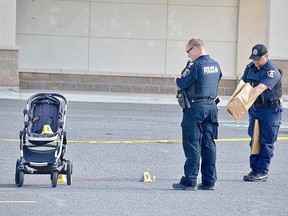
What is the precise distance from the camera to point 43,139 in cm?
1293

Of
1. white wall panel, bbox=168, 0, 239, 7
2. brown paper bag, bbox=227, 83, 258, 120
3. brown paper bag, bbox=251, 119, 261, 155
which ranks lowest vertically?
brown paper bag, bbox=251, 119, 261, 155

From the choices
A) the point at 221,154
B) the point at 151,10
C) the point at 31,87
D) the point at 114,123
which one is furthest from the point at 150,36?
the point at 221,154

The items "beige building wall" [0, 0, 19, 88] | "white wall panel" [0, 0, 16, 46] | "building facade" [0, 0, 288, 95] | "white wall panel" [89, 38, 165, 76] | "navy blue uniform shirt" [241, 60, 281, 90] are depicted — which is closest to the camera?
"navy blue uniform shirt" [241, 60, 281, 90]

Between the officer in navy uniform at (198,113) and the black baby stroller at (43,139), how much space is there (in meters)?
1.54

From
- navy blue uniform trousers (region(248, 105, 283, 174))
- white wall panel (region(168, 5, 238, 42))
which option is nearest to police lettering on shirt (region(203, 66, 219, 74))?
navy blue uniform trousers (region(248, 105, 283, 174))

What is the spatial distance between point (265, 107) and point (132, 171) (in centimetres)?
216

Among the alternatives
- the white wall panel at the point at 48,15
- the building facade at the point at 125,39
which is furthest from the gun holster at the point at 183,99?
the white wall panel at the point at 48,15

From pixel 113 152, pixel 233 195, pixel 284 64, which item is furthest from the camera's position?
pixel 284 64

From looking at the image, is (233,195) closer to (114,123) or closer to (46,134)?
(46,134)

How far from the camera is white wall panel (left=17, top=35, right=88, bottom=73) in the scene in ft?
89.7

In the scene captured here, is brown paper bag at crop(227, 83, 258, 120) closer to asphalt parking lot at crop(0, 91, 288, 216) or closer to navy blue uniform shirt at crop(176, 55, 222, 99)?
navy blue uniform shirt at crop(176, 55, 222, 99)

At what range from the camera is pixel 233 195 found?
1270cm

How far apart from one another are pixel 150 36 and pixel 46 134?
14970 mm

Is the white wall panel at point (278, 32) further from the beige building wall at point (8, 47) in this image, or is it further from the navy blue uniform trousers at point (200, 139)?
the navy blue uniform trousers at point (200, 139)
